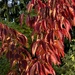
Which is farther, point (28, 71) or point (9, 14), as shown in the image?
point (9, 14)

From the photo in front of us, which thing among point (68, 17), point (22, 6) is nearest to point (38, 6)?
point (68, 17)

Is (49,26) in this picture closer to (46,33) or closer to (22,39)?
(46,33)

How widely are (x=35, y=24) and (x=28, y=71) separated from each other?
357 mm

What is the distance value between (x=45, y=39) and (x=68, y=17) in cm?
24

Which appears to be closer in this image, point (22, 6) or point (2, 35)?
point (2, 35)

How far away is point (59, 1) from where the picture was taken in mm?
2227

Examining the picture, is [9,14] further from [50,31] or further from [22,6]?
[50,31]

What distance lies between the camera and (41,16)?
2258 mm

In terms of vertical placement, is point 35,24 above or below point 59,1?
below

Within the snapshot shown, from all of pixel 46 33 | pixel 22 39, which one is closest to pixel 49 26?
pixel 46 33

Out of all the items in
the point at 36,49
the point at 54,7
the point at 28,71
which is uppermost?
the point at 54,7

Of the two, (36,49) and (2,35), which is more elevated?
(2,35)

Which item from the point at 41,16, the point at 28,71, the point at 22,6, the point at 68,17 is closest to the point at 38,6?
the point at 41,16

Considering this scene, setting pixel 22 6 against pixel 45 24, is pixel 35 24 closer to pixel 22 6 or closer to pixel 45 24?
pixel 45 24
